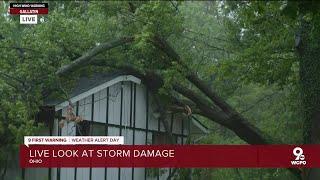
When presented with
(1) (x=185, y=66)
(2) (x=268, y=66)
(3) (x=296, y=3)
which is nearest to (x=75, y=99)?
(1) (x=185, y=66)

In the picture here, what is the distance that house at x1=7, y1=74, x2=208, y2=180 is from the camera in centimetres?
1850

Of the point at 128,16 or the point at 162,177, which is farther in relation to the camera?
the point at 162,177

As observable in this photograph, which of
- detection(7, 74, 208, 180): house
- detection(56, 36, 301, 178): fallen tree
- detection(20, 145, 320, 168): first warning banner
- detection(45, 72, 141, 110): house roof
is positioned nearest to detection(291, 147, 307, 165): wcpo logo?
detection(20, 145, 320, 168): first warning banner

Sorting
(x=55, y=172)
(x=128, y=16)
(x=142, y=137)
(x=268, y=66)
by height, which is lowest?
(x=55, y=172)

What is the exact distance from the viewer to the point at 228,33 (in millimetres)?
21969

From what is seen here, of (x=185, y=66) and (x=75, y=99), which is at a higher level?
(x=185, y=66)

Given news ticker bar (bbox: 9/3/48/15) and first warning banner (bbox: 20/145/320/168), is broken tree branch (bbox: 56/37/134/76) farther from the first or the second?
first warning banner (bbox: 20/145/320/168)

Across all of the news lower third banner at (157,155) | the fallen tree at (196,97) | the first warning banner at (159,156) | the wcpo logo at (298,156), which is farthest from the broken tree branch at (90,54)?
the wcpo logo at (298,156)

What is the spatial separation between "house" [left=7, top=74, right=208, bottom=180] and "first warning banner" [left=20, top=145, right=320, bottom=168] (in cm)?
264

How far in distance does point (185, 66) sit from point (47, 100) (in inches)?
186

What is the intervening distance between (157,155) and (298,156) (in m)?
3.59

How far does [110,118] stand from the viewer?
21047mm

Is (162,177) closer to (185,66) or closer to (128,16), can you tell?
(185,66)

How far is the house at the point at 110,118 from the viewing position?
18.5 metres
